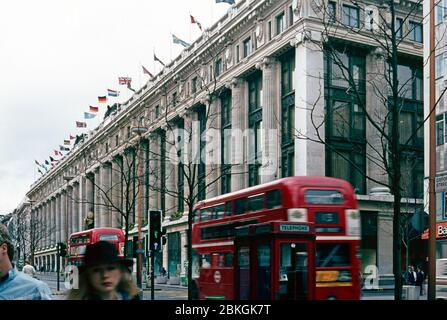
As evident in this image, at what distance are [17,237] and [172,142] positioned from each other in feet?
3.36

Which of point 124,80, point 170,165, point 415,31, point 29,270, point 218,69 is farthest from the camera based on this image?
point 415,31

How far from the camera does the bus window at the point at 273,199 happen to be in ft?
11.5

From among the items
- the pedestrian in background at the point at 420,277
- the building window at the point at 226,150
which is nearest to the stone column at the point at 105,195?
the building window at the point at 226,150

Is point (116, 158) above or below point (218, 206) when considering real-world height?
above

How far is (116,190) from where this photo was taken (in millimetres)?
3324

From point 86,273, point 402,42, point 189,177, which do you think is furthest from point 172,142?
point 402,42

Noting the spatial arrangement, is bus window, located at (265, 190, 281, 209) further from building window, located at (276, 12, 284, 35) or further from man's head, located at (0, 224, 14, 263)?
man's head, located at (0, 224, 14, 263)

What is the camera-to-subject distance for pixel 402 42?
14.0 ft

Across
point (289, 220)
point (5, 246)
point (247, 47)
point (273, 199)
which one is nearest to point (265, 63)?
point (247, 47)

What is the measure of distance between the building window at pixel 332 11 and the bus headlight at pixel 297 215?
127 centimetres

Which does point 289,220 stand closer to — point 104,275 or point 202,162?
point 202,162

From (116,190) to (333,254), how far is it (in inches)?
61.3

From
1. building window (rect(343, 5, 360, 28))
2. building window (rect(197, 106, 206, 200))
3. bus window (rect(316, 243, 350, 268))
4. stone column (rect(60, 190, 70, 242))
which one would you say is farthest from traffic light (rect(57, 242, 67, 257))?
building window (rect(343, 5, 360, 28))

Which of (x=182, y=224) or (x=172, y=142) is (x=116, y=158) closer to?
(x=172, y=142)
